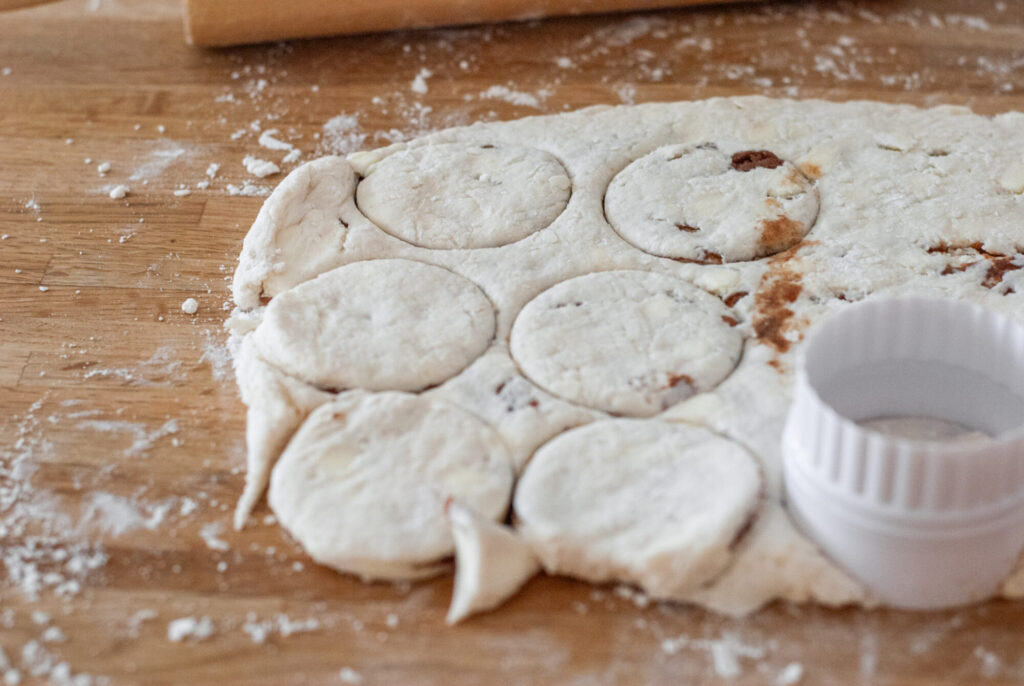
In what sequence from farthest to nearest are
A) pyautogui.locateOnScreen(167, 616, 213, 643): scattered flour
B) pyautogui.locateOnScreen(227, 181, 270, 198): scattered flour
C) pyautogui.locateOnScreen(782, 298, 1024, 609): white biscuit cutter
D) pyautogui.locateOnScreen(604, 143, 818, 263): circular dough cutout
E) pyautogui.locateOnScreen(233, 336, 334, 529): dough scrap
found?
pyautogui.locateOnScreen(227, 181, 270, 198): scattered flour, pyautogui.locateOnScreen(604, 143, 818, 263): circular dough cutout, pyautogui.locateOnScreen(233, 336, 334, 529): dough scrap, pyautogui.locateOnScreen(167, 616, 213, 643): scattered flour, pyautogui.locateOnScreen(782, 298, 1024, 609): white biscuit cutter

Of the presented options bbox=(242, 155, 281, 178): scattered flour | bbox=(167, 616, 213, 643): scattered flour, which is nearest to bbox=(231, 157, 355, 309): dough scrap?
bbox=(242, 155, 281, 178): scattered flour

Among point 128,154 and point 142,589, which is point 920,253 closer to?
point 142,589

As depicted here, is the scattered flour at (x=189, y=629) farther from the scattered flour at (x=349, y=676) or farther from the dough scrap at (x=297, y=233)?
the dough scrap at (x=297, y=233)

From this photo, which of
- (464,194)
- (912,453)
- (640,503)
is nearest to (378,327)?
(464,194)

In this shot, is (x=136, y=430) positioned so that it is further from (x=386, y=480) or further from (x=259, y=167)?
(x=259, y=167)

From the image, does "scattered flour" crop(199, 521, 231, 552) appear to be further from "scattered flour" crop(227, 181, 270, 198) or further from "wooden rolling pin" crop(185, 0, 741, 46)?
"wooden rolling pin" crop(185, 0, 741, 46)

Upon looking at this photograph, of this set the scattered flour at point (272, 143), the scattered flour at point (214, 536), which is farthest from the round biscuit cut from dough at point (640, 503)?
the scattered flour at point (272, 143)
